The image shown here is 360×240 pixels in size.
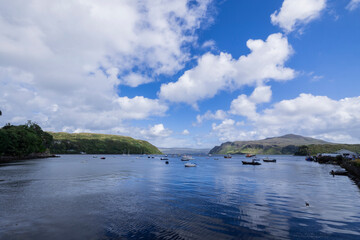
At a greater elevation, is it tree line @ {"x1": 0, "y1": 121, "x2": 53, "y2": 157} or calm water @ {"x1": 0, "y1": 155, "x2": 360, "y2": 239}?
tree line @ {"x1": 0, "y1": 121, "x2": 53, "y2": 157}

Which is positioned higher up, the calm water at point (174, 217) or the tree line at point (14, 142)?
the tree line at point (14, 142)

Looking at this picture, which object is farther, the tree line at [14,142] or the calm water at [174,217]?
the tree line at [14,142]

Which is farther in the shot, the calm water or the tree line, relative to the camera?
the tree line

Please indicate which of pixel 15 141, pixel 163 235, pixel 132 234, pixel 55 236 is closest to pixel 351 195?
pixel 163 235

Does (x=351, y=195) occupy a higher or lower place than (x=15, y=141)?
lower

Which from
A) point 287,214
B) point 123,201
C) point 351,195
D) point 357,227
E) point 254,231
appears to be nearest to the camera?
point 254,231

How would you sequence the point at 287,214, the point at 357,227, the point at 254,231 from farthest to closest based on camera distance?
the point at 287,214 < the point at 357,227 < the point at 254,231

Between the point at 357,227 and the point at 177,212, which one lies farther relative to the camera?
the point at 177,212

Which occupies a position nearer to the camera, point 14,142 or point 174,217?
point 174,217

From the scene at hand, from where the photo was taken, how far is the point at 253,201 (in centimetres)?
3119

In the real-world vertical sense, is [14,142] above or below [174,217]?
above

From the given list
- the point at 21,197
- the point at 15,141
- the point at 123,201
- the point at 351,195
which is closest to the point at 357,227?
the point at 351,195

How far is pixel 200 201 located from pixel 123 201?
11.6 meters

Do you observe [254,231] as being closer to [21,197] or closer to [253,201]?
[253,201]
